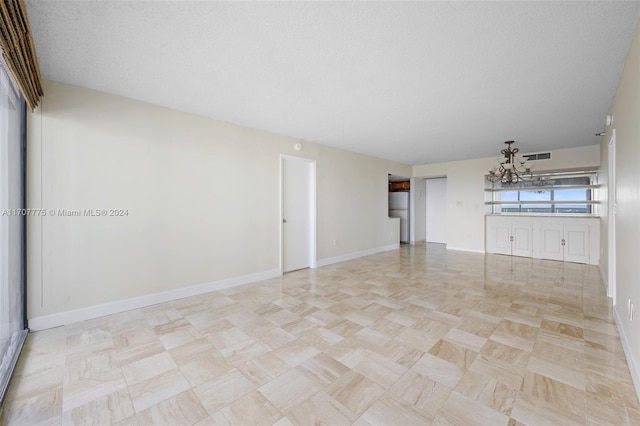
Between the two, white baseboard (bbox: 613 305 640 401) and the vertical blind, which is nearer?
the vertical blind

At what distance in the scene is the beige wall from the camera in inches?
72.3

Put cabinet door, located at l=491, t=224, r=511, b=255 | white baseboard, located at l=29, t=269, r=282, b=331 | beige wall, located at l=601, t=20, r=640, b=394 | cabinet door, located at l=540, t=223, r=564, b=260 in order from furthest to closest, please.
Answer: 1. cabinet door, located at l=491, t=224, r=511, b=255
2. cabinet door, located at l=540, t=223, r=564, b=260
3. white baseboard, located at l=29, t=269, r=282, b=331
4. beige wall, located at l=601, t=20, r=640, b=394

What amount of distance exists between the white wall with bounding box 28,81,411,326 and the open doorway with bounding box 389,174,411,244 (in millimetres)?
4950

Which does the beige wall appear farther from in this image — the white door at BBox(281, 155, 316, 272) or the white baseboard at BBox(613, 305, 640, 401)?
the white door at BBox(281, 155, 316, 272)

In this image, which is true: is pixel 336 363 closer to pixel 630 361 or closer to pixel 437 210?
pixel 630 361

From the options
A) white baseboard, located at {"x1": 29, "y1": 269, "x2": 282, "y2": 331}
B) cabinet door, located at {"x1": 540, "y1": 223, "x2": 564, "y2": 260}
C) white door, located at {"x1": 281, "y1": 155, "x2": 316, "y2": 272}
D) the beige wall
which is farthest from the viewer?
cabinet door, located at {"x1": 540, "y1": 223, "x2": 564, "y2": 260}

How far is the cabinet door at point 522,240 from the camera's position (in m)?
6.34

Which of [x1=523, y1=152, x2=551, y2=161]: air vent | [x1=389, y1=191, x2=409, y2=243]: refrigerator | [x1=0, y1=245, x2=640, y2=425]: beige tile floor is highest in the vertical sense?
[x1=523, y1=152, x2=551, y2=161]: air vent

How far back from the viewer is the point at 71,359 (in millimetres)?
2152

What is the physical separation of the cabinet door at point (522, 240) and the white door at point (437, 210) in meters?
2.12

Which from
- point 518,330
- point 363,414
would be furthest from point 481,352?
point 363,414

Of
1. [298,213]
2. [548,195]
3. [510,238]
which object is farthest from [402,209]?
[298,213]

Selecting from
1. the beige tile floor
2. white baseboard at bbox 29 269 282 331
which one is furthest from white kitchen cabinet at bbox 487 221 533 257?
white baseboard at bbox 29 269 282 331

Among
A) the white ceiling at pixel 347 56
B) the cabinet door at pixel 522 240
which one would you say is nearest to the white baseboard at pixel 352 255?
the cabinet door at pixel 522 240
